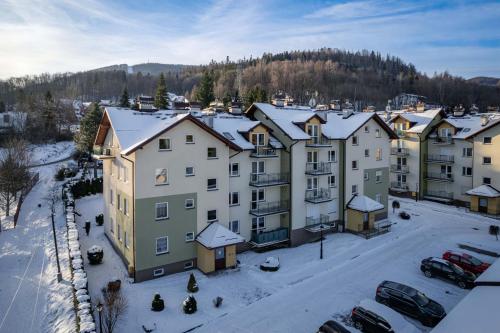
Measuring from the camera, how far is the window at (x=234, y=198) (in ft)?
101

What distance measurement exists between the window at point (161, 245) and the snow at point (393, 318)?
48.2 ft

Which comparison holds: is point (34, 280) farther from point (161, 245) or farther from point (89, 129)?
point (89, 129)

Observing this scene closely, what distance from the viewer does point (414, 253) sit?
105 feet

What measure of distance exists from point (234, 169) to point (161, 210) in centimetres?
767

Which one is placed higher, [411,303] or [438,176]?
[438,176]

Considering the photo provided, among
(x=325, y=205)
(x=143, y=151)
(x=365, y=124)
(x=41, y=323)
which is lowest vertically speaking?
(x=41, y=323)

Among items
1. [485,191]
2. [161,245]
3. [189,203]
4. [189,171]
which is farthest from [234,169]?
[485,191]

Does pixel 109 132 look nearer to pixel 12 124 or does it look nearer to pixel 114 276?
pixel 114 276

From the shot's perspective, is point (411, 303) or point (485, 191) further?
point (485, 191)

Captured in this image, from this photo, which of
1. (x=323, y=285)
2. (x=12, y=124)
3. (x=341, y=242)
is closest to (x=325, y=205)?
(x=341, y=242)

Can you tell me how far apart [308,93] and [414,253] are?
98051 mm

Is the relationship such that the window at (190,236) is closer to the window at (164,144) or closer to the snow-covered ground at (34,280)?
the window at (164,144)

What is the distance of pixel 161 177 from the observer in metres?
26.3

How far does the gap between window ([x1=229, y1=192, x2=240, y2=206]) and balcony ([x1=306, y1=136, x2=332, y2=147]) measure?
885 centimetres
